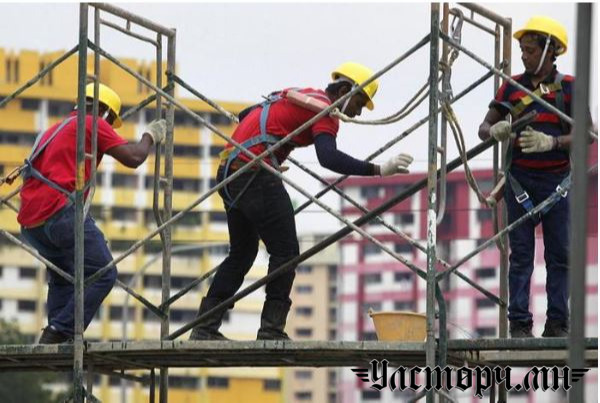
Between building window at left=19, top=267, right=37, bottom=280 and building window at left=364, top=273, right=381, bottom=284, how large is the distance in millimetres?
22918

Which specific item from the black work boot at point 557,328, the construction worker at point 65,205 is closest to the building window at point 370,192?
the construction worker at point 65,205

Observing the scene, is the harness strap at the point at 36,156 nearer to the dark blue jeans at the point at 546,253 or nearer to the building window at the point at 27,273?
the dark blue jeans at the point at 546,253

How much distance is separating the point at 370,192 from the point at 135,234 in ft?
51.2

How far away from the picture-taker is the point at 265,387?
5556 inches

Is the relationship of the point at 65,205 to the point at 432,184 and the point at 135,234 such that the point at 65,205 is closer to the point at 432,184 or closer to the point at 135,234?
the point at 432,184

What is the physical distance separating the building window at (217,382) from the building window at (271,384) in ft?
12.1

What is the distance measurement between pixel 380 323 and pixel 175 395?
11643 cm

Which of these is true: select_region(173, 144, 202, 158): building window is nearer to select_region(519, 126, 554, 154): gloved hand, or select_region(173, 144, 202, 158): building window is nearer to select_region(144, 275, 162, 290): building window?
select_region(144, 275, 162, 290): building window

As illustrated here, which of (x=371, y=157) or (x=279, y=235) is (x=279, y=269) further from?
(x=371, y=157)

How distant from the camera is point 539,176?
15266 millimetres

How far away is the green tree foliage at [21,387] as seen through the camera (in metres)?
102

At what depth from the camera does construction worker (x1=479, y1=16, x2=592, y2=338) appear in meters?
15.1

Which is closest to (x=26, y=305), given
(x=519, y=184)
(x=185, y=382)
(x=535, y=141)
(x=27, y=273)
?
(x=27, y=273)

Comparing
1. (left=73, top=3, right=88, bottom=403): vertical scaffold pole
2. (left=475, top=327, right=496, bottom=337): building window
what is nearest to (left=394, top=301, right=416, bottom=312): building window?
(left=475, top=327, right=496, bottom=337): building window
